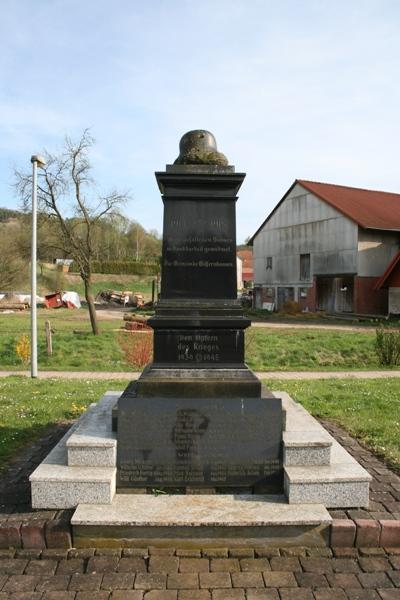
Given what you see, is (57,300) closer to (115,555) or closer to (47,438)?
(47,438)

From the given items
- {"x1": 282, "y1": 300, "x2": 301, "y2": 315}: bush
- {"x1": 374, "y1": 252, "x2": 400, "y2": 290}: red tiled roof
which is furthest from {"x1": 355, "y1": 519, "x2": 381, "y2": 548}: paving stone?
{"x1": 282, "y1": 300, "x2": 301, "y2": 315}: bush

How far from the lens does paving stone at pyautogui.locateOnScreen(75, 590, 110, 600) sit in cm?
319

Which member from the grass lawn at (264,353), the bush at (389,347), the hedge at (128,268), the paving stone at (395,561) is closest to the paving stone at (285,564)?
the paving stone at (395,561)

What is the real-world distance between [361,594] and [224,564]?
96 cm

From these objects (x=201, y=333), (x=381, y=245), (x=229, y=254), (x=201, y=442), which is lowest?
(x=201, y=442)

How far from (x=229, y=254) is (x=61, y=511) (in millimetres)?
2896

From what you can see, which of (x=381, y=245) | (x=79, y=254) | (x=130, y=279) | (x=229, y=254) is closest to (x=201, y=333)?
(x=229, y=254)

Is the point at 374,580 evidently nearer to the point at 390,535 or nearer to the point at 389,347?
the point at 390,535

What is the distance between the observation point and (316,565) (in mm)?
3611

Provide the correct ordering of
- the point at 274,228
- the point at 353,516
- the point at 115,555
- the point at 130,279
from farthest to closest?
the point at 130,279, the point at 274,228, the point at 353,516, the point at 115,555

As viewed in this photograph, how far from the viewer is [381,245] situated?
31.1 metres

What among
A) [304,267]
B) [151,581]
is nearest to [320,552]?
[151,581]

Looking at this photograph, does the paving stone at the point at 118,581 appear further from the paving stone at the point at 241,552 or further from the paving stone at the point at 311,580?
the paving stone at the point at 311,580

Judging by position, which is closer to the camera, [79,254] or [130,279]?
[79,254]
